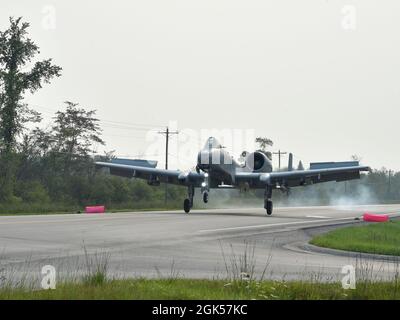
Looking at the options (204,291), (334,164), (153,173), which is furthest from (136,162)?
(204,291)

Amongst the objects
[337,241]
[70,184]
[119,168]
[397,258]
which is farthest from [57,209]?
[397,258]

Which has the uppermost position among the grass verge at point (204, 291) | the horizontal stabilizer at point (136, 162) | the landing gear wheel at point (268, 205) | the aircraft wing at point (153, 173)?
the horizontal stabilizer at point (136, 162)

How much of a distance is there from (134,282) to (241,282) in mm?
1760

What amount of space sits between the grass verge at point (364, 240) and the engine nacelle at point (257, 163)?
1632cm

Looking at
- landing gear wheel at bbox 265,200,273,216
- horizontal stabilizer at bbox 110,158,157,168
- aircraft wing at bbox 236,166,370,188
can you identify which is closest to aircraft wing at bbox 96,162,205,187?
horizontal stabilizer at bbox 110,158,157,168

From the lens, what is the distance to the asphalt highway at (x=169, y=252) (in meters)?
11.7

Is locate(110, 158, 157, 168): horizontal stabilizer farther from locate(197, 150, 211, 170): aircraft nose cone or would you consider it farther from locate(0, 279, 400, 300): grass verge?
locate(0, 279, 400, 300): grass verge

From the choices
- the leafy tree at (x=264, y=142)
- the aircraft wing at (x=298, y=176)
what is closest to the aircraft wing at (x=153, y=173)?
the aircraft wing at (x=298, y=176)

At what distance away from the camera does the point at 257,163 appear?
1577 inches

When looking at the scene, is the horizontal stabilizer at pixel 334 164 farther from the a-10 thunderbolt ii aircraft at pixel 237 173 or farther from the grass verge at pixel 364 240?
the grass verge at pixel 364 240

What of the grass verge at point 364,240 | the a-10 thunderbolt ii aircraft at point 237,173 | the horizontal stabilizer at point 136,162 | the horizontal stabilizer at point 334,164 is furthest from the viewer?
the horizontal stabilizer at point 136,162
